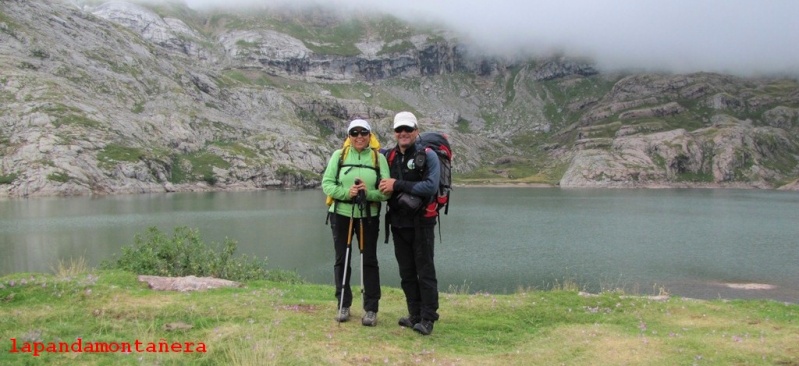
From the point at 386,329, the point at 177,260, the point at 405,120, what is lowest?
the point at 177,260

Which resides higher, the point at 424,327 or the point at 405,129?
the point at 405,129

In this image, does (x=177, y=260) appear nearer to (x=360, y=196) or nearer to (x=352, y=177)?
(x=352, y=177)

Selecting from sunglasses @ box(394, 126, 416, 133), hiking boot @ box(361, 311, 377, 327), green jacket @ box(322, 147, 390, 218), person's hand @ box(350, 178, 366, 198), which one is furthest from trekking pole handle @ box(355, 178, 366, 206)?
hiking boot @ box(361, 311, 377, 327)

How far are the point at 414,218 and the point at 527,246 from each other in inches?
1731

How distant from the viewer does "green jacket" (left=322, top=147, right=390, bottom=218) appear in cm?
888

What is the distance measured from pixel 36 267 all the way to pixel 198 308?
36.4 m

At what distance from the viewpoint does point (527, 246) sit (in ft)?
164

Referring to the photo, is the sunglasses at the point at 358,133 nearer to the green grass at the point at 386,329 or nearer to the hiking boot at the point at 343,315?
the hiking boot at the point at 343,315

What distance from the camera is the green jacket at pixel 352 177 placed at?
349 inches

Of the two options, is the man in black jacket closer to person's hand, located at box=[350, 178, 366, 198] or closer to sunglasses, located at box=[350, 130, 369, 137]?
person's hand, located at box=[350, 178, 366, 198]

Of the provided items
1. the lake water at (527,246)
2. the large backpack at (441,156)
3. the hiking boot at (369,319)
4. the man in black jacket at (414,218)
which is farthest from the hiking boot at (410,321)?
the lake water at (527,246)

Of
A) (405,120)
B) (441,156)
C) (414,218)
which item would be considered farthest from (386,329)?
(405,120)

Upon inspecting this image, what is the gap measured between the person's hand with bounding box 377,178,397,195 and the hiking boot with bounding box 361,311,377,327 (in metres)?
2.43

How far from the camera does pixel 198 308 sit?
377 inches
